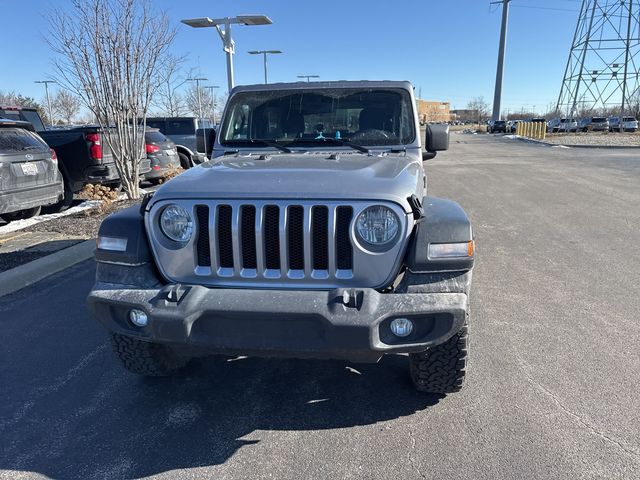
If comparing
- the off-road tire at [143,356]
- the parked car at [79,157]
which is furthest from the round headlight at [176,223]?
the parked car at [79,157]

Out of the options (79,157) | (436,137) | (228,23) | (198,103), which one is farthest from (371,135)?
(198,103)

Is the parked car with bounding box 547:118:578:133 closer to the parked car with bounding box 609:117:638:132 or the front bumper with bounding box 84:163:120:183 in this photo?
the parked car with bounding box 609:117:638:132

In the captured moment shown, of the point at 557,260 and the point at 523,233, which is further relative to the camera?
the point at 523,233

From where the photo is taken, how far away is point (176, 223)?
8.73 feet

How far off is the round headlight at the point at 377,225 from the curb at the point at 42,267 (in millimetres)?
4168

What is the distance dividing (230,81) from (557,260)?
1293 centimetres

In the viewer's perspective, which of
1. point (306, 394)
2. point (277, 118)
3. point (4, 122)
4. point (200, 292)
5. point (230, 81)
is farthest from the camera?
point (230, 81)

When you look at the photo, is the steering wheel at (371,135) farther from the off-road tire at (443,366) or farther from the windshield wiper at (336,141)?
the off-road tire at (443,366)

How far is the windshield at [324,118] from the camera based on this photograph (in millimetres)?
4051

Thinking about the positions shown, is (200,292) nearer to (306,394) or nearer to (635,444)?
(306,394)

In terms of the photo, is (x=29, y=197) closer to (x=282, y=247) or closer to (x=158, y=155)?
(x=158, y=155)

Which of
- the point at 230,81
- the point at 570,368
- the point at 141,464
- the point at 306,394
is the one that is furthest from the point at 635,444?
the point at 230,81

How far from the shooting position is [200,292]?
8.04 feet

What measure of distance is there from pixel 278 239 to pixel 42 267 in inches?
164
